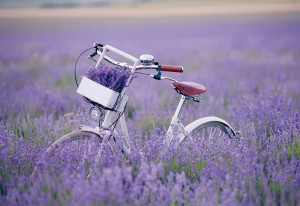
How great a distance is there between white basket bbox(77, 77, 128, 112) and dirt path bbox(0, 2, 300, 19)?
44262 mm

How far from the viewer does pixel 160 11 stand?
53031 mm

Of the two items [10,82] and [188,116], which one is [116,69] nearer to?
[188,116]

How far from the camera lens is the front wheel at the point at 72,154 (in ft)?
8.70

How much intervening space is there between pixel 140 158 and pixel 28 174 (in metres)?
0.87

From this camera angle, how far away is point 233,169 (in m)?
2.77

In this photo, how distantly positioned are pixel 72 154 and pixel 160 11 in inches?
2052

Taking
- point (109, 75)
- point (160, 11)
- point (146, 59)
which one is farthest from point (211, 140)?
point (160, 11)

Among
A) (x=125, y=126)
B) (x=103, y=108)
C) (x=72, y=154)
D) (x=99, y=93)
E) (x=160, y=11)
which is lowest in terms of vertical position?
(x=72, y=154)

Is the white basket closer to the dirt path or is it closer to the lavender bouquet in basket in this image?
the lavender bouquet in basket

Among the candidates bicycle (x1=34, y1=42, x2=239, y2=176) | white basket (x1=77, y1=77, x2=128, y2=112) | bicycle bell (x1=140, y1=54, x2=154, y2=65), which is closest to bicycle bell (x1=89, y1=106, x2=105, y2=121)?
bicycle (x1=34, y1=42, x2=239, y2=176)

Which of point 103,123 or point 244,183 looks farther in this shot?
point 103,123

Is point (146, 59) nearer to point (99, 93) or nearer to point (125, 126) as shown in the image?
point (99, 93)

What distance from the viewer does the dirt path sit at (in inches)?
1847

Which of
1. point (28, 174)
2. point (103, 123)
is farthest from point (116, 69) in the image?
point (28, 174)
